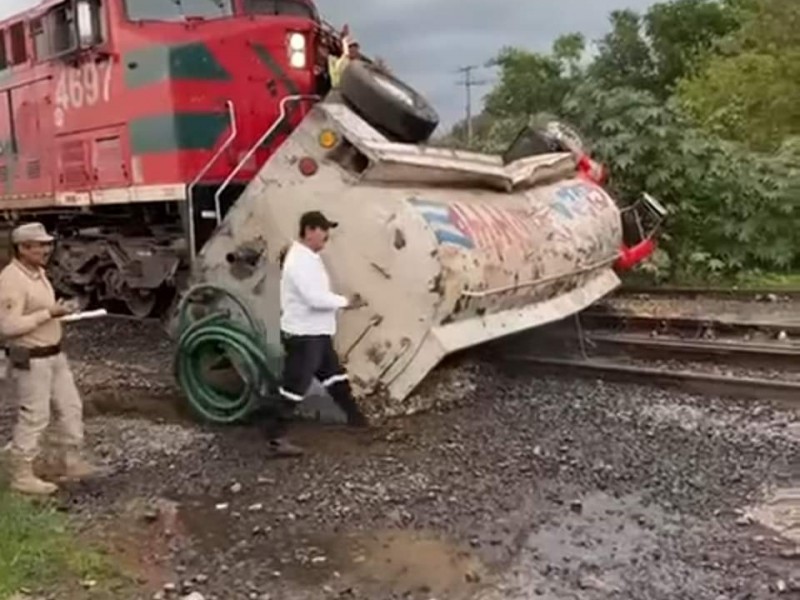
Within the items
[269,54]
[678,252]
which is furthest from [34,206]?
[678,252]

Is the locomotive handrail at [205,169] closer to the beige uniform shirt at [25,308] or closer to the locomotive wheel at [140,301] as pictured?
the locomotive wheel at [140,301]

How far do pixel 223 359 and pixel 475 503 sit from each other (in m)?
2.42

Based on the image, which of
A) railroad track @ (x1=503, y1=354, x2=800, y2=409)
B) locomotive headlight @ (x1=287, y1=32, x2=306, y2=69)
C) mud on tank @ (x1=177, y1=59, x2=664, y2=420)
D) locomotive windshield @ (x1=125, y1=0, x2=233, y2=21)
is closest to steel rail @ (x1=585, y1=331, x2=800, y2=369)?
railroad track @ (x1=503, y1=354, x2=800, y2=409)

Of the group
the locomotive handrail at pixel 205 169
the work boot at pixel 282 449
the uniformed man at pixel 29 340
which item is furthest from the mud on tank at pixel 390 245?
the uniformed man at pixel 29 340

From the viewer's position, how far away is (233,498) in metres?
5.85

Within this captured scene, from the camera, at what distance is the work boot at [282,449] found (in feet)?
21.2

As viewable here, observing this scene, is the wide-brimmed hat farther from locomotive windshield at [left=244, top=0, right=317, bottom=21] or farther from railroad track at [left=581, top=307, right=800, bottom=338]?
railroad track at [left=581, top=307, right=800, bottom=338]

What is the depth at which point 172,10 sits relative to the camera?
30.3 ft

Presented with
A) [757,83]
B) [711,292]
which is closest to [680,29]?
[757,83]

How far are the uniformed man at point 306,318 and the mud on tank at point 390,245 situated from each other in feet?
0.76

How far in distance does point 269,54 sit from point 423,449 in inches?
168

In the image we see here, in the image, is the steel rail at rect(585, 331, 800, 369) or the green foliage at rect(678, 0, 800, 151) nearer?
the steel rail at rect(585, 331, 800, 369)

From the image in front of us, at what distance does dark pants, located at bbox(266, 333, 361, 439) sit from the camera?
659cm

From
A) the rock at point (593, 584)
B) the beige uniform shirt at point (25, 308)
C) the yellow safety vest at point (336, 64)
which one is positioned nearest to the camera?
the rock at point (593, 584)
